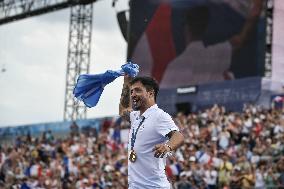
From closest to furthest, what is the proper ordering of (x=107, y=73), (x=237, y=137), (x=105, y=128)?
(x=107, y=73) < (x=237, y=137) < (x=105, y=128)

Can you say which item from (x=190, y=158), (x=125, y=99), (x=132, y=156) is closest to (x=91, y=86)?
(x=125, y=99)

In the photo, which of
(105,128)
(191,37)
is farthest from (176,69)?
(105,128)

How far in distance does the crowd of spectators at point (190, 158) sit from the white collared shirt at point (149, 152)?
25.4ft

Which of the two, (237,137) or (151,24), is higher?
(151,24)

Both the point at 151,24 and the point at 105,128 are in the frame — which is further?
the point at 151,24

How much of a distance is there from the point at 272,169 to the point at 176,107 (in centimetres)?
1547

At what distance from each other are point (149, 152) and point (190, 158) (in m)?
9.64

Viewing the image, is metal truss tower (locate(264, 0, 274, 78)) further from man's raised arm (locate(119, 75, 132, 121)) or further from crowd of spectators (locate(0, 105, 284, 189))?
man's raised arm (locate(119, 75, 132, 121))

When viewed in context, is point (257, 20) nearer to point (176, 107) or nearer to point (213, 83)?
point (213, 83)

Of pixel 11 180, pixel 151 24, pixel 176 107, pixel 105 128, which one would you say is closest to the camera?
pixel 11 180

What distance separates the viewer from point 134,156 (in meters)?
7.17

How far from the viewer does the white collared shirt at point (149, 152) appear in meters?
7.11

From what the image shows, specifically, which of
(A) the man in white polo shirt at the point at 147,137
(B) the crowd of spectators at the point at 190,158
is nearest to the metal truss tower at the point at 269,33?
(B) the crowd of spectators at the point at 190,158

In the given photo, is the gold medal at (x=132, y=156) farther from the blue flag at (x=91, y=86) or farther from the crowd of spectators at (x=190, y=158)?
the crowd of spectators at (x=190, y=158)
